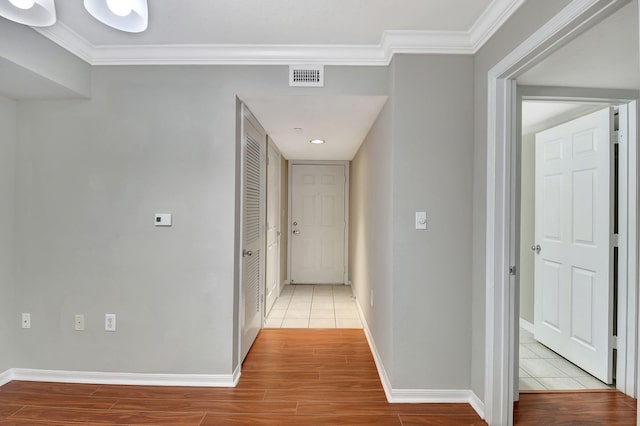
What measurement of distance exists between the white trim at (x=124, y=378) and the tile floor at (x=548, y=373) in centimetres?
224

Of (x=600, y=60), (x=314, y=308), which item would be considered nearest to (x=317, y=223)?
(x=314, y=308)

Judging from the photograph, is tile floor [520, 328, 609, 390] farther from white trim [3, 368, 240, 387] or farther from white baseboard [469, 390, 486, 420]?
white trim [3, 368, 240, 387]

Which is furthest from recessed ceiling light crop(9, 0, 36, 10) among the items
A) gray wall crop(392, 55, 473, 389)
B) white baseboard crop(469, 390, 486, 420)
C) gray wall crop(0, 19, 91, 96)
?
white baseboard crop(469, 390, 486, 420)

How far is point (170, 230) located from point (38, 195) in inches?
39.8

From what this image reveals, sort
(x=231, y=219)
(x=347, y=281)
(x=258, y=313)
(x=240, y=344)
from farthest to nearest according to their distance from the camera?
(x=347, y=281)
(x=258, y=313)
(x=240, y=344)
(x=231, y=219)

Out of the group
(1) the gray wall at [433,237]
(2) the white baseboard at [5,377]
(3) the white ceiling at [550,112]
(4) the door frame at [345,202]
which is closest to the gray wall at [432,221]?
(1) the gray wall at [433,237]

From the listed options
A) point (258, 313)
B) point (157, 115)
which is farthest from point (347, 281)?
point (157, 115)

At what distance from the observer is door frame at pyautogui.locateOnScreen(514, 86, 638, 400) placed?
240 cm

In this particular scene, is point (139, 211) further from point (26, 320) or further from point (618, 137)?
point (618, 137)

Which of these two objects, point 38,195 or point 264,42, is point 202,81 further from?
point 38,195

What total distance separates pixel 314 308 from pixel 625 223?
3178 mm

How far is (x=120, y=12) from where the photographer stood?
1.27 meters

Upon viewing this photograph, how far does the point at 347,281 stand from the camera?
5789mm

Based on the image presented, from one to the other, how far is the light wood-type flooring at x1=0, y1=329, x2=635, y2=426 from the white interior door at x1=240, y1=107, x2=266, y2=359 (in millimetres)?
512
